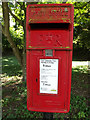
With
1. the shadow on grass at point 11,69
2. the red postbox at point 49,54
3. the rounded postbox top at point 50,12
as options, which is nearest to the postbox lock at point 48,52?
the red postbox at point 49,54

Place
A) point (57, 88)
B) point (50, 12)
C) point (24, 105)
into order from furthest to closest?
point (24, 105), point (57, 88), point (50, 12)

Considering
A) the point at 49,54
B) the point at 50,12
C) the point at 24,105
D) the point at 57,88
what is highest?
the point at 50,12

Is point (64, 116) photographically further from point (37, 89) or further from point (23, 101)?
point (37, 89)

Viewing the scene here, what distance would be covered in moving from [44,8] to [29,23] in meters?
0.30

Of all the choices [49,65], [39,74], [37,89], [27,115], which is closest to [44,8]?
[49,65]

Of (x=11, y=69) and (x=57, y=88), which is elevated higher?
(x=57, y=88)

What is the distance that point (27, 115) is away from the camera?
264 cm

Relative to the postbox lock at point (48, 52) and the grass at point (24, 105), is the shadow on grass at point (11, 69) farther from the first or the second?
the postbox lock at point (48, 52)

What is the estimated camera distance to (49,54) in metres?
1.57

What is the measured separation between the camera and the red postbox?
1.52m

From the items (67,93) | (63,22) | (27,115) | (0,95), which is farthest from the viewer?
(0,95)

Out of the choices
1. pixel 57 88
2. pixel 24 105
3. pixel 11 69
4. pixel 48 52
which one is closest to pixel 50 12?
pixel 48 52

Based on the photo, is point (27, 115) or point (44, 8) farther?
point (27, 115)

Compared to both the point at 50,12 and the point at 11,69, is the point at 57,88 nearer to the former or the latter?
the point at 50,12
